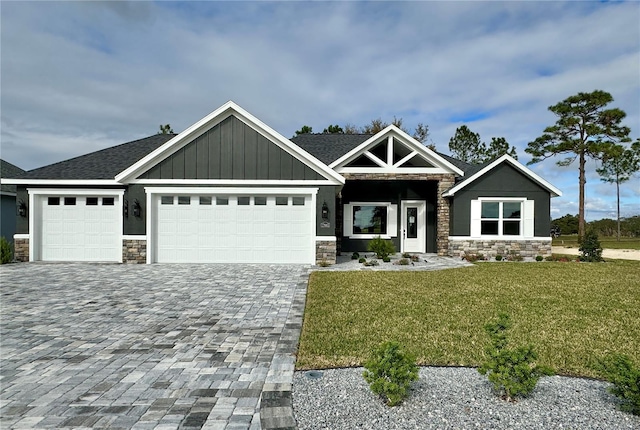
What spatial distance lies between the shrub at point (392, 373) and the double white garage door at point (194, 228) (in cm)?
952

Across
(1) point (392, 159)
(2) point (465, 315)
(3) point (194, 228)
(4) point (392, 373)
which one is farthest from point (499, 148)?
(4) point (392, 373)

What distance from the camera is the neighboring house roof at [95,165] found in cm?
1278

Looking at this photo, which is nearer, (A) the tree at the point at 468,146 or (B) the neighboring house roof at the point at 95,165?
(B) the neighboring house roof at the point at 95,165

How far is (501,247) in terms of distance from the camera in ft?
48.5

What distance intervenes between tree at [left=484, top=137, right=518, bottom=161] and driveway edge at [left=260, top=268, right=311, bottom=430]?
30.3m

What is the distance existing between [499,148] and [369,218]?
799 inches

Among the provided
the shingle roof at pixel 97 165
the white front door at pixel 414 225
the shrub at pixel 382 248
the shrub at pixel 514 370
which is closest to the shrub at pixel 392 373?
the shrub at pixel 514 370

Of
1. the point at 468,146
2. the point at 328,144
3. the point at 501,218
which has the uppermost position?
the point at 468,146

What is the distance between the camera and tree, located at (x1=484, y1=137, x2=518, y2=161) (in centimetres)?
3048

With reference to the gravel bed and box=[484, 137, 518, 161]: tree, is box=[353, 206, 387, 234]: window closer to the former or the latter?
the gravel bed

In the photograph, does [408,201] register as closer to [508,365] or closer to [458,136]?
[508,365]

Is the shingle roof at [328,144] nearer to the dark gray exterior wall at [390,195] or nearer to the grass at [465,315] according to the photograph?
the dark gray exterior wall at [390,195]

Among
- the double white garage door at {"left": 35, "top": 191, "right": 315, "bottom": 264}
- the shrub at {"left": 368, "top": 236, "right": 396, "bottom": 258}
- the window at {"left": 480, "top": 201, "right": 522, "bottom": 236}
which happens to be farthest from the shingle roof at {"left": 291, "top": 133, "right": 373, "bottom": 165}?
the window at {"left": 480, "top": 201, "right": 522, "bottom": 236}

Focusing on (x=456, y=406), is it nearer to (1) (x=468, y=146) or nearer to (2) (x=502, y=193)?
(2) (x=502, y=193)
